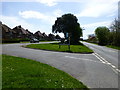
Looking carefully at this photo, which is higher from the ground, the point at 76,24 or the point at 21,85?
the point at 76,24

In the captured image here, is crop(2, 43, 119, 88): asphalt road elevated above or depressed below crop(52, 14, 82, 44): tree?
below

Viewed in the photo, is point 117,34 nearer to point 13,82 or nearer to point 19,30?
point 13,82

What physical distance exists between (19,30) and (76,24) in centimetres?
3880

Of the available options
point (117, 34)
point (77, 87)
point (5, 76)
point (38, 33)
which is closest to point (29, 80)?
point (5, 76)

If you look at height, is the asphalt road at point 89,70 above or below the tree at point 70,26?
below

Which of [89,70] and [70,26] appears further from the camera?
[70,26]

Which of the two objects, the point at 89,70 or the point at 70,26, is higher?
the point at 70,26

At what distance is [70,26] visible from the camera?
5219 centimetres

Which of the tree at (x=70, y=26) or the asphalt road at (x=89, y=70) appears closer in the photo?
the asphalt road at (x=89, y=70)

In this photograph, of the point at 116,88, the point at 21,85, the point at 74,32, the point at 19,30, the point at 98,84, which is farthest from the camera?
the point at 19,30

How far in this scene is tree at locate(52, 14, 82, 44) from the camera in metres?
51.3

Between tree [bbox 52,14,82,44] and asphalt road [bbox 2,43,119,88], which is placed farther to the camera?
tree [bbox 52,14,82,44]

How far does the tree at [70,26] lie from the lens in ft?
168

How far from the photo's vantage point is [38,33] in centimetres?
10806
